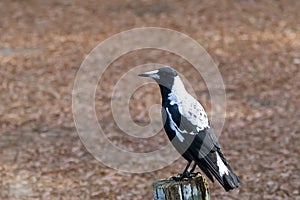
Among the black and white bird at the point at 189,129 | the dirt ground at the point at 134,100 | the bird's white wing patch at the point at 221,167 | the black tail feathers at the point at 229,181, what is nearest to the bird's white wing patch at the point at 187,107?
the black and white bird at the point at 189,129

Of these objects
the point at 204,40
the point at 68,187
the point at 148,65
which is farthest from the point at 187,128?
the point at 204,40

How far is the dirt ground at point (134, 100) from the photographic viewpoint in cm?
711

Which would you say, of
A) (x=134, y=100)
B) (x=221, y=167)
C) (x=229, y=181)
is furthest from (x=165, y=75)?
(x=134, y=100)

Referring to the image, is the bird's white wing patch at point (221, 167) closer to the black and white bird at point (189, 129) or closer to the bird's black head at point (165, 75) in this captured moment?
the black and white bird at point (189, 129)

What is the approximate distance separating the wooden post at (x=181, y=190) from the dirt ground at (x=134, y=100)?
2.29 m

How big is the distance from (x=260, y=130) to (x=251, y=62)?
2771 millimetres

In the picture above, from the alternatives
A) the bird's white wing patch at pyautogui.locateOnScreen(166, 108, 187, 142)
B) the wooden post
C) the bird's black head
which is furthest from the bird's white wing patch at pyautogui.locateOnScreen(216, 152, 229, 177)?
the bird's black head

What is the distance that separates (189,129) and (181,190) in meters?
0.49

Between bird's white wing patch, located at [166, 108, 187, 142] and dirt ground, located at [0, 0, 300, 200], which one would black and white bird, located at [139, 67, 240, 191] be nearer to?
bird's white wing patch, located at [166, 108, 187, 142]

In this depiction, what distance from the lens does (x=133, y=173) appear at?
24.0ft

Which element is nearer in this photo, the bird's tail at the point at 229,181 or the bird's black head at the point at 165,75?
the bird's tail at the point at 229,181

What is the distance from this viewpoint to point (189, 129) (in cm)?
466

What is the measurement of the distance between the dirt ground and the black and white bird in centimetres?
204

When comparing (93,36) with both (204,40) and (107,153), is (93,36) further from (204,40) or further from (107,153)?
(107,153)
